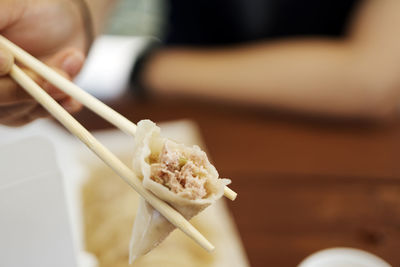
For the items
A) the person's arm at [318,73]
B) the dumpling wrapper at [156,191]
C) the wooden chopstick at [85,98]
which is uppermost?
the person's arm at [318,73]

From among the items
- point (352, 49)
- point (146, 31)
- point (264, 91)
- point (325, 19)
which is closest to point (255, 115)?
point (264, 91)

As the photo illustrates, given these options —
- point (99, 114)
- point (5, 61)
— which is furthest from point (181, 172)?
point (5, 61)

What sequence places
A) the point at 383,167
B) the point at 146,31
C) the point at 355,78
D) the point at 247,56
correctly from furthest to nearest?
the point at 146,31
the point at 247,56
the point at 355,78
the point at 383,167

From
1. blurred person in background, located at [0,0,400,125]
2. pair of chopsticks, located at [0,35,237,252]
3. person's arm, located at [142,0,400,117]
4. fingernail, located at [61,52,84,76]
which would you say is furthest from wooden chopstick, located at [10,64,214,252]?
person's arm, located at [142,0,400,117]

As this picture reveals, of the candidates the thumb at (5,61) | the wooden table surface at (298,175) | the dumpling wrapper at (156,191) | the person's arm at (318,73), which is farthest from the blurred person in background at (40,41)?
the person's arm at (318,73)

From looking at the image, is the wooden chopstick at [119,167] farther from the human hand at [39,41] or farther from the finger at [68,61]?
the finger at [68,61]

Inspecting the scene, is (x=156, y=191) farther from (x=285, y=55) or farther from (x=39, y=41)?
(x=285, y=55)

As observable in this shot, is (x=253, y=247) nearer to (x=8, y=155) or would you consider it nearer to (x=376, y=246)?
(x=376, y=246)
